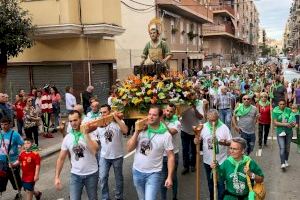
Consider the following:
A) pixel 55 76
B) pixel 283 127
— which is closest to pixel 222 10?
pixel 55 76

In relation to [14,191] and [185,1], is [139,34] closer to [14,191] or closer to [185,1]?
[185,1]

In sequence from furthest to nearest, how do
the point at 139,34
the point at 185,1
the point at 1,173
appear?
the point at 185,1, the point at 139,34, the point at 1,173

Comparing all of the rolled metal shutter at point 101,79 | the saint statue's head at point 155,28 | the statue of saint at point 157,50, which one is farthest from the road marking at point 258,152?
the rolled metal shutter at point 101,79

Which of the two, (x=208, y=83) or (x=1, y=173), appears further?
(x=208, y=83)

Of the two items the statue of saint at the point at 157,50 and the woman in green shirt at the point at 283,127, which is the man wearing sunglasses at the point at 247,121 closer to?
the woman in green shirt at the point at 283,127

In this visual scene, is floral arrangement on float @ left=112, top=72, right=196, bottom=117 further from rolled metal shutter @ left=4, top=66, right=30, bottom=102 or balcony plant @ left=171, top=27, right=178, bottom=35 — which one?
balcony plant @ left=171, top=27, right=178, bottom=35

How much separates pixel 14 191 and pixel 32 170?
1877 mm

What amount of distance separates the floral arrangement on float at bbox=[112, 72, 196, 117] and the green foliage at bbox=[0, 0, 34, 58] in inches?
332

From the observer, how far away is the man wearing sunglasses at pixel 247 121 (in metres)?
10.1

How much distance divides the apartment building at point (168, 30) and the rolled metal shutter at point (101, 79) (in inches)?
84.2

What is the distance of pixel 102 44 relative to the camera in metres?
20.4

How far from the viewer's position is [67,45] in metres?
18.9

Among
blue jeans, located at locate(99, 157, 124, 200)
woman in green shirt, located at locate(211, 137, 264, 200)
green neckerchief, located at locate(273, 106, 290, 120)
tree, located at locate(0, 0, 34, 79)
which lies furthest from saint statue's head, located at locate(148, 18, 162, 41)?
tree, located at locate(0, 0, 34, 79)

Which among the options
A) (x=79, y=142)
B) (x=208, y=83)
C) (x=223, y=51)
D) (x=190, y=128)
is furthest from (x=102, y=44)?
(x=223, y=51)
